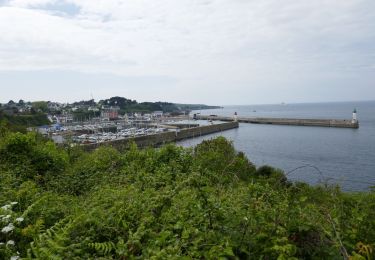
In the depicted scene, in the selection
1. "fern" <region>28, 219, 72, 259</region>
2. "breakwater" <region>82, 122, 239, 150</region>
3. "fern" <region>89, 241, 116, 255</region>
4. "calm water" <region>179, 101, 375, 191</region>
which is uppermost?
"fern" <region>28, 219, 72, 259</region>

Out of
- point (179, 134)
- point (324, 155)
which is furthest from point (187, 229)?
point (179, 134)

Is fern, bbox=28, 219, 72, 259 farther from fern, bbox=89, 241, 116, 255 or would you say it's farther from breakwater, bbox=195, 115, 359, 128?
breakwater, bbox=195, 115, 359, 128

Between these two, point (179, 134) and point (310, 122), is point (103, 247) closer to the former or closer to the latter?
point (179, 134)

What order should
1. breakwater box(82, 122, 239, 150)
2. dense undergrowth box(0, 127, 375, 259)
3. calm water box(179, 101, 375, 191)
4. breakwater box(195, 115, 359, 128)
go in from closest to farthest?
dense undergrowth box(0, 127, 375, 259)
calm water box(179, 101, 375, 191)
breakwater box(82, 122, 239, 150)
breakwater box(195, 115, 359, 128)

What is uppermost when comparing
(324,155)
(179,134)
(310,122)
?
(310,122)

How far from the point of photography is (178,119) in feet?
356

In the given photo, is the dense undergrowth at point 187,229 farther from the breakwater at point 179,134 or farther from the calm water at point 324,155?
the breakwater at point 179,134

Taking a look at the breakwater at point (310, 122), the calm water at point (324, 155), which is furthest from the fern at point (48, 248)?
the breakwater at point (310, 122)

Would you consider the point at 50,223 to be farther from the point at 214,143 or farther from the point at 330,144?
the point at 330,144

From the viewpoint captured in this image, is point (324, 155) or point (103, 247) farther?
point (324, 155)

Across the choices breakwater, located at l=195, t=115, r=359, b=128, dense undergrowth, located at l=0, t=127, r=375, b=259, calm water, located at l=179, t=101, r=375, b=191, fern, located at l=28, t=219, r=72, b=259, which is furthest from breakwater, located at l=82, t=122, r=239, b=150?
fern, located at l=28, t=219, r=72, b=259

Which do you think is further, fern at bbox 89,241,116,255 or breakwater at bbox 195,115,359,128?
breakwater at bbox 195,115,359,128

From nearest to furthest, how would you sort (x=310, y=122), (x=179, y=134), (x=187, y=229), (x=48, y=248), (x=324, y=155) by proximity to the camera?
(x=48, y=248) < (x=187, y=229) < (x=324, y=155) < (x=179, y=134) < (x=310, y=122)

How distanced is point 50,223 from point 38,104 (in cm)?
10210
